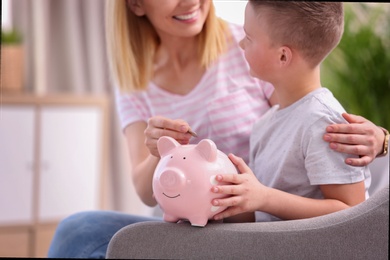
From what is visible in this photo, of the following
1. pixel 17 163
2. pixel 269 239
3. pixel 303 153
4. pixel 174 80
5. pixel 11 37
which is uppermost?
pixel 11 37

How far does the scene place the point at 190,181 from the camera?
84 cm

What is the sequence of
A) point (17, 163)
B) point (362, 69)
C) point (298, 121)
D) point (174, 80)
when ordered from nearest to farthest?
point (298, 121), point (174, 80), point (362, 69), point (17, 163)

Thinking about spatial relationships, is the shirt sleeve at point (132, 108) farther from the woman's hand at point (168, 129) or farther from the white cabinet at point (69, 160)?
the white cabinet at point (69, 160)

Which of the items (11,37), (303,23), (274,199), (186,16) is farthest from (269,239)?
(11,37)

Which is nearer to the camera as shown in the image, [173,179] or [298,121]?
[173,179]

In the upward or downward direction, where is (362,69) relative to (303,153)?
upward

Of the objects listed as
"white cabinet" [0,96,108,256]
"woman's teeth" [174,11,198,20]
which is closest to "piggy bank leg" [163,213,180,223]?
"woman's teeth" [174,11,198,20]

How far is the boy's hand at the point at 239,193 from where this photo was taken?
842mm

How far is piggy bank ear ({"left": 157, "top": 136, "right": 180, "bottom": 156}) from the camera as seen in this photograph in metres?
0.88

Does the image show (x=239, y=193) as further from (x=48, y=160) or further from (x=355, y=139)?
(x=48, y=160)

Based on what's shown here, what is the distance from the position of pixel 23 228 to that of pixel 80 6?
3.49ft

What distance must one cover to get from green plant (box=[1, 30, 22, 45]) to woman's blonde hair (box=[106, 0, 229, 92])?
6.02ft

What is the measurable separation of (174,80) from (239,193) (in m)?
0.37

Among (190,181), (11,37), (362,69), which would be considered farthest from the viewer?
(11,37)
